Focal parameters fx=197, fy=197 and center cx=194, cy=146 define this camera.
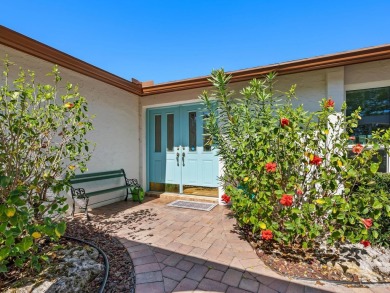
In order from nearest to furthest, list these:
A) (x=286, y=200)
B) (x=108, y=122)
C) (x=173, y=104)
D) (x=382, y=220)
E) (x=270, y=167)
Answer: (x=286, y=200), (x=270, y=167), (x=382, y=220), (x=108, y=122), (x=173, y=104)

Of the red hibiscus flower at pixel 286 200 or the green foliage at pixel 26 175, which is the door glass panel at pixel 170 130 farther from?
the red hibiscus flower at pixel 286 200

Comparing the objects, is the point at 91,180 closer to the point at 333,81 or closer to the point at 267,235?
the point at 267,235

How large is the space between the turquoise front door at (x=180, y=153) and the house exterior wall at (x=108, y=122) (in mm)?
534

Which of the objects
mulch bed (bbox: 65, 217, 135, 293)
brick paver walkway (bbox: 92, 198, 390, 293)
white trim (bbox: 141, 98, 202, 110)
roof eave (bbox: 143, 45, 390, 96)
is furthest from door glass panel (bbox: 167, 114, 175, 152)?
mulch bed (bbox: 65, 217, 135, 293)

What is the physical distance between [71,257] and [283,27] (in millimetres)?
5788

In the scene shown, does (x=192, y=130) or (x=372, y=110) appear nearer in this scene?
(x=372, y=110)

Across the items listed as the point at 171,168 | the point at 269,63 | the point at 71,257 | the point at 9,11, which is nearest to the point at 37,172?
the point at 71,257

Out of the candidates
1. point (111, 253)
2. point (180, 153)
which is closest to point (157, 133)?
point (180, 153)

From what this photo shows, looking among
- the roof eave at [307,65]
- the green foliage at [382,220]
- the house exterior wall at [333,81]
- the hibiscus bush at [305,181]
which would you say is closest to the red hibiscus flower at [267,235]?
the hibiscus bush at [305,181]

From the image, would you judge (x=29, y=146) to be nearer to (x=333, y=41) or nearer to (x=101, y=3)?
(x=101, y=3)

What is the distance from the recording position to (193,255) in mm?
2535

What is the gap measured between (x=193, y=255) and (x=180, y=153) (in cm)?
310

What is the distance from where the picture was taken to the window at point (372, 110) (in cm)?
368

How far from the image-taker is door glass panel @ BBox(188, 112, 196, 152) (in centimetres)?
525
